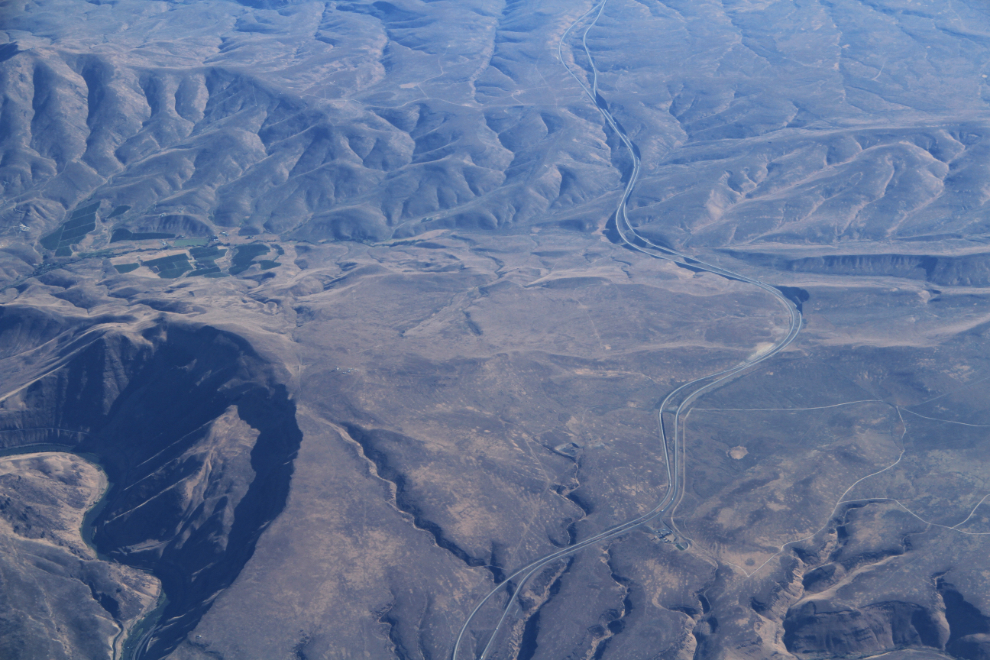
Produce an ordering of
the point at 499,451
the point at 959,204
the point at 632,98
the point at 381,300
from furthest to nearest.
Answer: the point at 632,98
the point at 959,204
the point at 381,300
the point at 499,451

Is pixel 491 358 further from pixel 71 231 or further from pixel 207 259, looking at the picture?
pixel 71 231

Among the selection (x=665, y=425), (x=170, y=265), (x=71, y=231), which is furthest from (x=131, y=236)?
(x=665, y=425)

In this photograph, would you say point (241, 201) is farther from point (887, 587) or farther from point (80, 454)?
point (887, 587)


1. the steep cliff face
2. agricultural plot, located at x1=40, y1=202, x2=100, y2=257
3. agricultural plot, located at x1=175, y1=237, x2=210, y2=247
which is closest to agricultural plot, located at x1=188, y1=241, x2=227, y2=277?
agricultural plot, located at x1=175, y1=237, x2=210, y2=247

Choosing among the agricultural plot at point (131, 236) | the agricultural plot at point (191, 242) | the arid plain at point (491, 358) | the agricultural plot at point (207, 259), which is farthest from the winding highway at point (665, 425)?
the agricultural plot at point (131, 236)

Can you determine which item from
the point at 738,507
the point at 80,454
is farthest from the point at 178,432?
the point at 738,507

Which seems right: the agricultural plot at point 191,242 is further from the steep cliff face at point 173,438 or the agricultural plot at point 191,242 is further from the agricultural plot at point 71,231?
the steep cliff face at point 173,438
